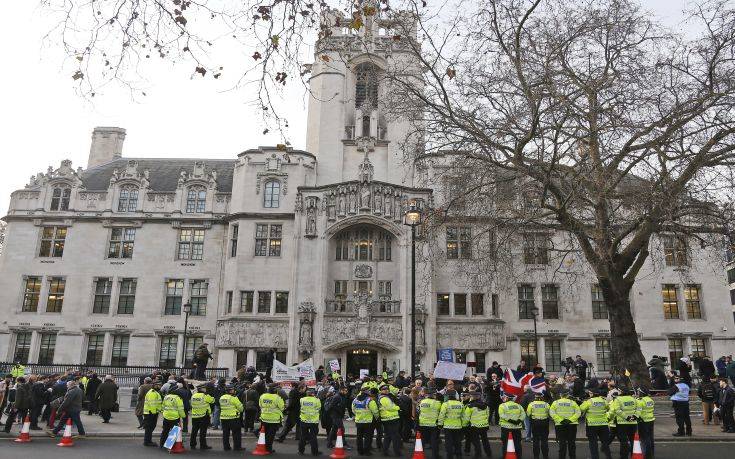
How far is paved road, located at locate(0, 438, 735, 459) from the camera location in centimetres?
1239

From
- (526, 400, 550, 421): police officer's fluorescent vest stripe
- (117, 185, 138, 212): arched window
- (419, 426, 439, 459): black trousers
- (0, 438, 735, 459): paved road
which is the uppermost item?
(117, 185, 138, 212): arched window

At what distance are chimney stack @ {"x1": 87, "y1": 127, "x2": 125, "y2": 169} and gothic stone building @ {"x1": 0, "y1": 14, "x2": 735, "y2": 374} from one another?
6.98 meters

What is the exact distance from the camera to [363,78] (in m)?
39.5

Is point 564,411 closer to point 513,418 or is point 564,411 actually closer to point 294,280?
point 513,418

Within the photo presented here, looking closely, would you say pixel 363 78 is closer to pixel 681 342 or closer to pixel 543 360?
pixel 543 360

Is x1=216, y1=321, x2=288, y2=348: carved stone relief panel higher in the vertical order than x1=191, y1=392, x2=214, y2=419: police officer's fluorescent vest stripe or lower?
higher

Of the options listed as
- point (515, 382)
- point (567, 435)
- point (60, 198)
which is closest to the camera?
point (567, 435)

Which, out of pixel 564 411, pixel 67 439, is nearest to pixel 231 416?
pixel 67 439

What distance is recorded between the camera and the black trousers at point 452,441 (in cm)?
1235

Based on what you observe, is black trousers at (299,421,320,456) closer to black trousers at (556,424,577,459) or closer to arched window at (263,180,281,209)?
black trousers at (556,424,577,459)

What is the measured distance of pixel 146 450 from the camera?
13.4 m

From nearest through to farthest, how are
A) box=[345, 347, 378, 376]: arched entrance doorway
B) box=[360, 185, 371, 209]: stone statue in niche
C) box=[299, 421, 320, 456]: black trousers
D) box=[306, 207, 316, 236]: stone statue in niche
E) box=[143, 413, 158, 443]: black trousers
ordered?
1. box=[299, 421, 320, 456]: black trousers
2. box=[143, 413, 158, 443]: black trousers
3. box=[345, 347, 378, 376]: arched entrance doorway
4. box=[306, 207, 316, 236]: stone statue in niche
5. box=[360, 185, 371, 209]: stone statue in niche

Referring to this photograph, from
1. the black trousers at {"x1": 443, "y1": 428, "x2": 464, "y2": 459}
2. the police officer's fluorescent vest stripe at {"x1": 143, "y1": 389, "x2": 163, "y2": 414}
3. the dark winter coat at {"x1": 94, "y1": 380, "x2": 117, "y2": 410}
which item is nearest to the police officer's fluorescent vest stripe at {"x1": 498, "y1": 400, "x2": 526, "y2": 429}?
the black trousers at {"x1": 443, "y1": 428, "x2": 464, "y2": 459}

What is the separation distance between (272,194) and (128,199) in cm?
1106
